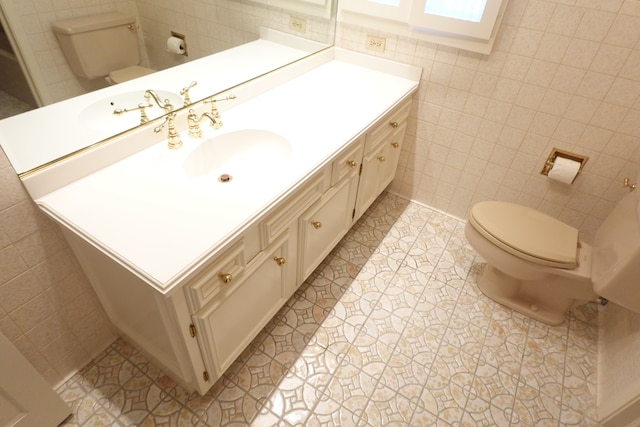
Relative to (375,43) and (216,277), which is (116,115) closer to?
(216,277)

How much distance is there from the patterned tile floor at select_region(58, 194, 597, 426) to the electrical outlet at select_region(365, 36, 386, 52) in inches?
43.1

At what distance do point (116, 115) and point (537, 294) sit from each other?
184cm

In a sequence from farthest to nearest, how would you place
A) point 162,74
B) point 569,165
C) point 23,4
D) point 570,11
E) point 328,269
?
1. point 328,269
2. point 569,165
3. point 570,11
4. point 162,74
5. point 23,4

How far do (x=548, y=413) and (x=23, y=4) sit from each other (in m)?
2.03

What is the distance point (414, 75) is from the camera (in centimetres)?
182

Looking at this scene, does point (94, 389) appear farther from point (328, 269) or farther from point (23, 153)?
point (328, 269)

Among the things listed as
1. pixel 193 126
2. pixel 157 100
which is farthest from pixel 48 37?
pixel 193 126

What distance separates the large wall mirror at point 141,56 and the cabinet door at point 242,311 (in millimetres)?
601

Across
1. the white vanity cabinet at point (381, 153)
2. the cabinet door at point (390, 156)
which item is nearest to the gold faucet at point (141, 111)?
the white vanity cabinet at point (381, 153)

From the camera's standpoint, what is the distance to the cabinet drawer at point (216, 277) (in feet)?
2.92

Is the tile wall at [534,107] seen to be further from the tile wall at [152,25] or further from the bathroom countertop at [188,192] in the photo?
the tile wall at [152,25]

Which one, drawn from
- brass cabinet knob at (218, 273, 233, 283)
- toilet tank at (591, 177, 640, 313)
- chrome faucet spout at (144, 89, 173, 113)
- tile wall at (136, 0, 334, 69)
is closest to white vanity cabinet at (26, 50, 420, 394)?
brass cabinet knob at (218, 273, 233, 283)

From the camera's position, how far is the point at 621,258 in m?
1.26

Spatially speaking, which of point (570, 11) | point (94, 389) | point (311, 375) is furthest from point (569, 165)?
point (94, 389)
